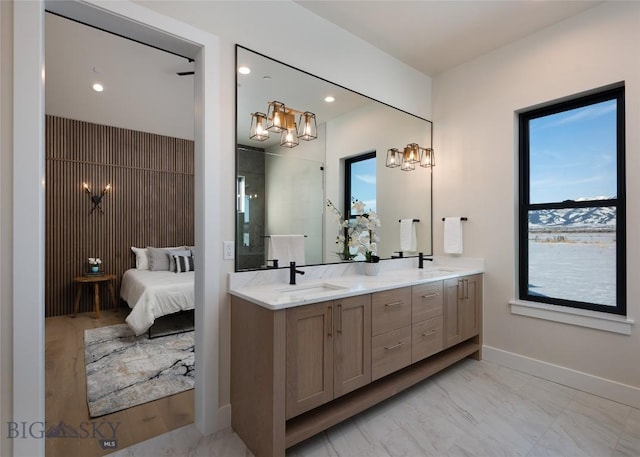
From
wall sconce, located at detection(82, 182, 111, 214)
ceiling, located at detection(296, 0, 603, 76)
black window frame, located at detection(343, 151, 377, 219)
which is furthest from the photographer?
wall sconce, located at detection(82, 182, 111, 214)

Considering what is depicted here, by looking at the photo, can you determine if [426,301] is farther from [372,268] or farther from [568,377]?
[568,377]

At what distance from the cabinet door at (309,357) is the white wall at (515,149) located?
2.01 meters

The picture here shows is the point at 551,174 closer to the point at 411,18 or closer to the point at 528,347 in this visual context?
the point at 528,347

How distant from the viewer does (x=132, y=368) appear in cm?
287

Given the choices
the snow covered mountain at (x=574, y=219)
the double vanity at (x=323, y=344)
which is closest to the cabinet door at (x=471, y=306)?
the double vanity at (x=323, y=344)

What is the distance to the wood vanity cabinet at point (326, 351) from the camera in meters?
1.69

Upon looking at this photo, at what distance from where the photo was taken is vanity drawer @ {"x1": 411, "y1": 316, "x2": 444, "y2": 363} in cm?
238

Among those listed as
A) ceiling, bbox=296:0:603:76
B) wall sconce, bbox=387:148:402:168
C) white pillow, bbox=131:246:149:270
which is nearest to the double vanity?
wall sconce, bbox=387:148:402:168

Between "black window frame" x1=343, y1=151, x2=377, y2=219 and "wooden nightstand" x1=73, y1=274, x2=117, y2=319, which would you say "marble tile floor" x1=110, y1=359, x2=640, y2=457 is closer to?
"black window frame" x1=343, y1=151, x2=377, y2=219

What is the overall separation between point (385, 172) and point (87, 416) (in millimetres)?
3059

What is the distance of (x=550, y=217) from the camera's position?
2746 millimetres

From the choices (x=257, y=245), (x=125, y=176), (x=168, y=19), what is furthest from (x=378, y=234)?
(x=125, y=176)

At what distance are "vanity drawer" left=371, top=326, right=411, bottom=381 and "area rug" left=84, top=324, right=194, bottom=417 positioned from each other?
5.12 ft
